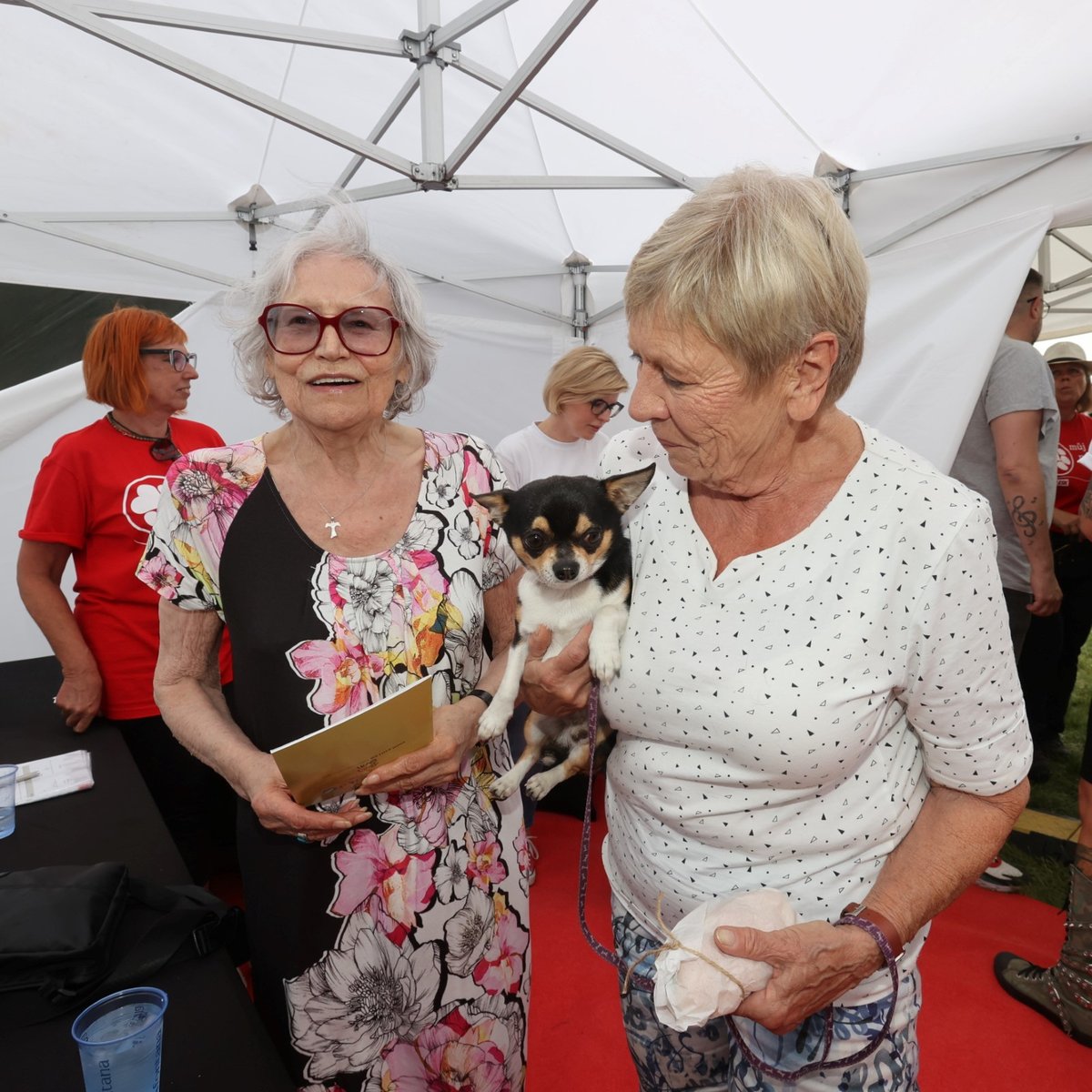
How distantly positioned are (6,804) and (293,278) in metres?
1.48

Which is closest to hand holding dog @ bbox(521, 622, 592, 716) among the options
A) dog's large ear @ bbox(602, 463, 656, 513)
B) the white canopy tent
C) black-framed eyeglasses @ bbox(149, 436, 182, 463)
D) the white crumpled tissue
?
dog's large ear @ bbox(602, 463, 656, 513)

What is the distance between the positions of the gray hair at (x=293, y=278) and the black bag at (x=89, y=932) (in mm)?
1015

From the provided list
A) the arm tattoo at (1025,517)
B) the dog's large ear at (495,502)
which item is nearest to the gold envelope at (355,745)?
the dog's large ear at (495,502)

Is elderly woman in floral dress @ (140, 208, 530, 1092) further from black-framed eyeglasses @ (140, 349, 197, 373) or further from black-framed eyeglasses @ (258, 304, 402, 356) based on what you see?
black-framed eyeglasses @ (140, 349, 197, 373)

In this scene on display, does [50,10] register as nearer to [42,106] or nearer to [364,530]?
[42,106]

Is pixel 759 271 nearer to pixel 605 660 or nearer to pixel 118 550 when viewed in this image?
pixel 605 660

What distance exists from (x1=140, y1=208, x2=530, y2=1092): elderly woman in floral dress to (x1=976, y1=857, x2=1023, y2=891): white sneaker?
2.87m

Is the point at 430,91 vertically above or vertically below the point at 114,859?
above

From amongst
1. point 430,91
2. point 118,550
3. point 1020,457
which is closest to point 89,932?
point 118,550

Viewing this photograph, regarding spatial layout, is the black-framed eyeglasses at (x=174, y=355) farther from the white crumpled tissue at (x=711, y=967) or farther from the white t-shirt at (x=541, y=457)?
the white crumpled tissue at (x=711, y=967)

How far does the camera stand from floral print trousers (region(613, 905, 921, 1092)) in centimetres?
115

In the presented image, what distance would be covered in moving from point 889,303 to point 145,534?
351cm

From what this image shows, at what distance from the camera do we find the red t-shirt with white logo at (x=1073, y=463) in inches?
184

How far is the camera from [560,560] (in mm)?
1672
